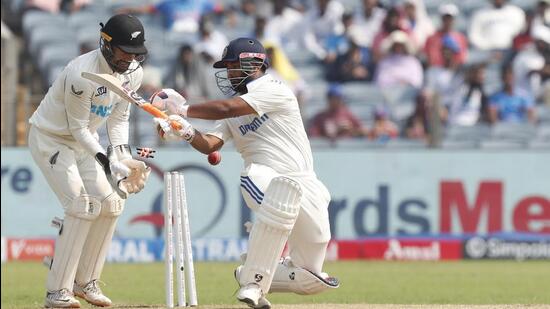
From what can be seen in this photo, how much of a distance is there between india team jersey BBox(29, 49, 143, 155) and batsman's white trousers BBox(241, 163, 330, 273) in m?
0.97

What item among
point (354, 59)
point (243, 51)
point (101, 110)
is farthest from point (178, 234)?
point (354, 59)

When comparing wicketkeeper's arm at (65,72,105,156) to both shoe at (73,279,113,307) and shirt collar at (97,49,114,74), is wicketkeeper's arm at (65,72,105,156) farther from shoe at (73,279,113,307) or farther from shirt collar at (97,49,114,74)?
shoe at (73,279,113,307)

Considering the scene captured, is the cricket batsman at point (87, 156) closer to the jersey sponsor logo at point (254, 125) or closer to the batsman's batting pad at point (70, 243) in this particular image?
the batsman's batting pad at point (70, 243)

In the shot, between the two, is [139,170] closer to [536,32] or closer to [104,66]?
[104,66]

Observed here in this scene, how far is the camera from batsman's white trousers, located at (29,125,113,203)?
7.68 m

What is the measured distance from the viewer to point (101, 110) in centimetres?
763

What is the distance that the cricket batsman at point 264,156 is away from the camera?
6.82 metres

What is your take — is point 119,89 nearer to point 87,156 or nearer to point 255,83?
point 255,83

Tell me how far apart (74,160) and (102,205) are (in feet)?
1.04

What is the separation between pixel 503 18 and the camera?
15.9 m

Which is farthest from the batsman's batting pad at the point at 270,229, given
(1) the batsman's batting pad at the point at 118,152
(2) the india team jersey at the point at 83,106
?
(2) the india team jersey at the point at 83,106

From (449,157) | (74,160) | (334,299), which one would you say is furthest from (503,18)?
(74,160)

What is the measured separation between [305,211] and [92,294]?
161 cm

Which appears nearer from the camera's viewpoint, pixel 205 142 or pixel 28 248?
pixel 205 142
